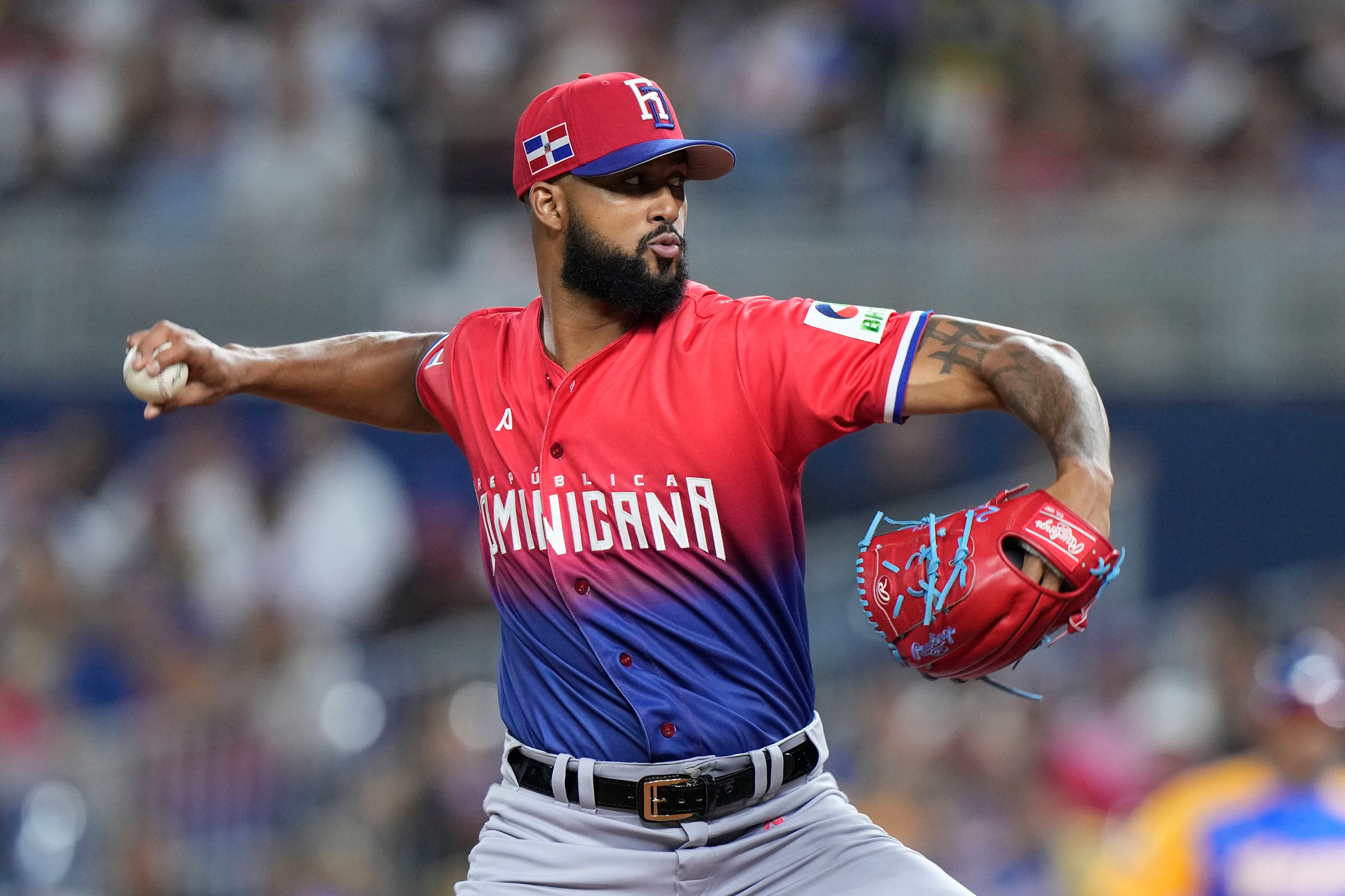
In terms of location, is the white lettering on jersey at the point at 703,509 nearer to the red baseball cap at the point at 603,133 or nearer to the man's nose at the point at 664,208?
the man's nose at the point at 664,208

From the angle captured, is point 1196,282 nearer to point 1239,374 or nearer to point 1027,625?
point 1239,374

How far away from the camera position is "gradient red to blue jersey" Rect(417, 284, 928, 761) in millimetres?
3723

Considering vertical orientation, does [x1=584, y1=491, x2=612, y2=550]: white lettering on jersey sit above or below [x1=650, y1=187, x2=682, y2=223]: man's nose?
below

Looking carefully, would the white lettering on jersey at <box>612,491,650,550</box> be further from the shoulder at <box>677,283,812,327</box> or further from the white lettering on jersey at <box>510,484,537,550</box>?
the shoulder at <box>677,283,812,327</box>

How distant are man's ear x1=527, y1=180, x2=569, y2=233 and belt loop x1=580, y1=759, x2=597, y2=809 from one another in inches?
47.7

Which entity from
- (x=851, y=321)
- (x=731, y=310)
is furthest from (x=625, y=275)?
(x=851, y=321)

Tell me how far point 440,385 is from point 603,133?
77cm

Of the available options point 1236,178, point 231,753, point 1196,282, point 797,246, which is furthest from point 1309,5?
point 231,753

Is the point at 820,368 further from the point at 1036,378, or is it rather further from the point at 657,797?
the point at 657,797

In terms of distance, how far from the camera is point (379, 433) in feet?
32.1

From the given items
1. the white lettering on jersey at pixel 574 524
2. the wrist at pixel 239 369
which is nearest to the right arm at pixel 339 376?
the wrist at pixel 239 369

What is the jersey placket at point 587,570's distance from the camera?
3.74m

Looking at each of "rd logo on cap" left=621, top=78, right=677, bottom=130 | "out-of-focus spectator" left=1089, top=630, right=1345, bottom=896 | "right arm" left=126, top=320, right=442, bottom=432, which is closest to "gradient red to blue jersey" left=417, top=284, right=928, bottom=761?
"rd logo on cap" left=621, top=78, right=677, bottom=130

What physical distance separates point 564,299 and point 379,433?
589 cm
